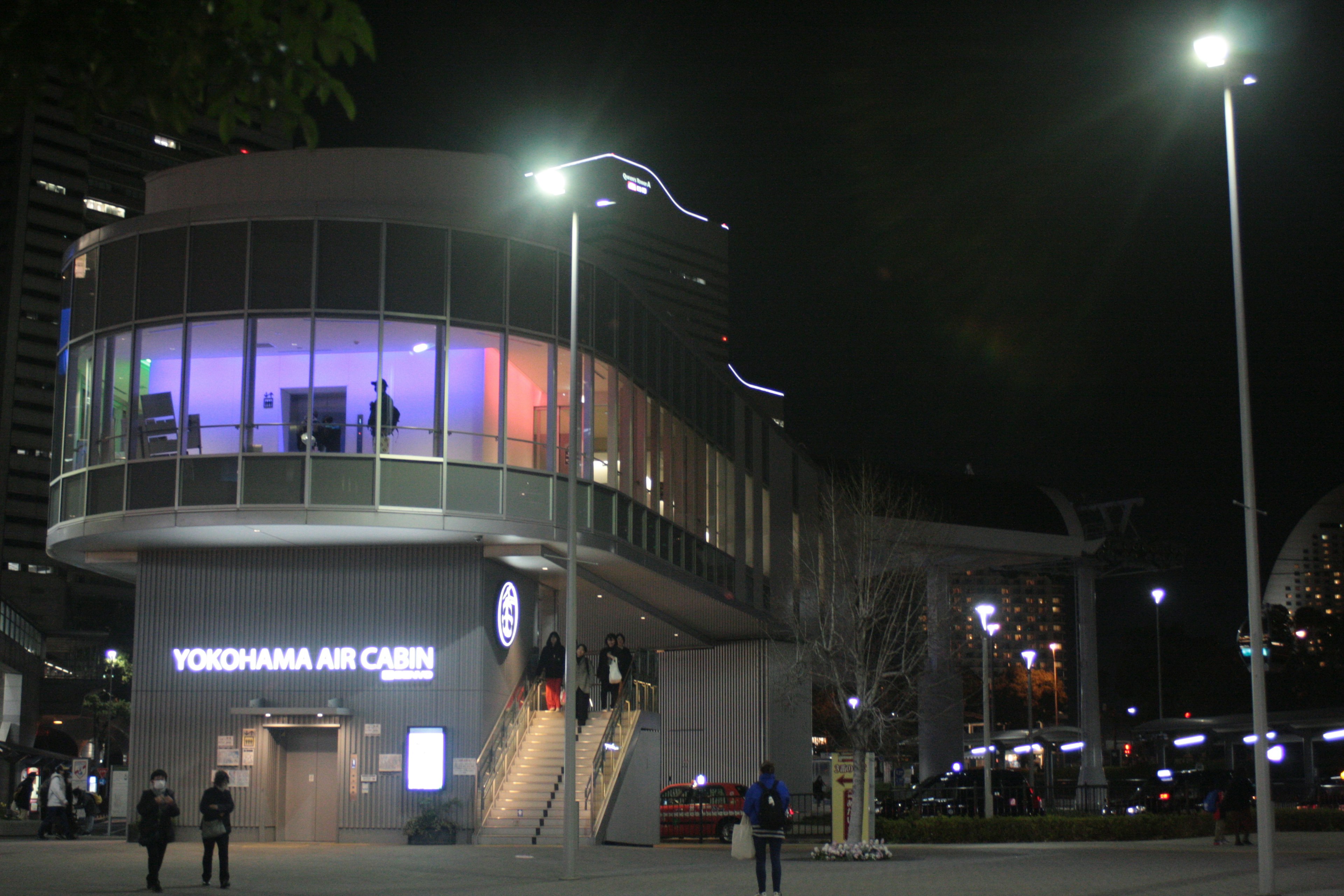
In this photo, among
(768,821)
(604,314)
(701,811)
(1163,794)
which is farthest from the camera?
(1163,794)

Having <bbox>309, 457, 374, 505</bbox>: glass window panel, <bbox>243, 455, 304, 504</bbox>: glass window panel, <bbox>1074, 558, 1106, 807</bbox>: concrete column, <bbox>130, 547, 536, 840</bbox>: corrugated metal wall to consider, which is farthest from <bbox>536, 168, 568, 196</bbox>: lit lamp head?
<bbox>1074, 558, 1106, 807</bbox>: concrete column

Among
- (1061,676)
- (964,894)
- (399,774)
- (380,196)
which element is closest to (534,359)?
(380,196)

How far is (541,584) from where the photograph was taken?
110 ft

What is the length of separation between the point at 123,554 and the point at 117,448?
333cm

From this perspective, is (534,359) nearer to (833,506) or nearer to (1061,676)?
(833,506)

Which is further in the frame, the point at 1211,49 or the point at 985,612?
the point at 985,612

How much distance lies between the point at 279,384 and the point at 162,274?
139 inches

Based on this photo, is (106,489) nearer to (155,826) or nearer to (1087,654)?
(155,826)

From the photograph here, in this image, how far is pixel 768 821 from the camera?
16.5 metres

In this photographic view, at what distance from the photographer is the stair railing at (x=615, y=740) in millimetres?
28891

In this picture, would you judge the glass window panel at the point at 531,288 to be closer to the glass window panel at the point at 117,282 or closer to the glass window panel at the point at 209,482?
the glass window panel at the point at 209,482

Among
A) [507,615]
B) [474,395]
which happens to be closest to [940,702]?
[507,615]

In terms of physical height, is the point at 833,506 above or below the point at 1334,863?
above

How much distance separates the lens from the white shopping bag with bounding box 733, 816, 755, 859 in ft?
71.4
